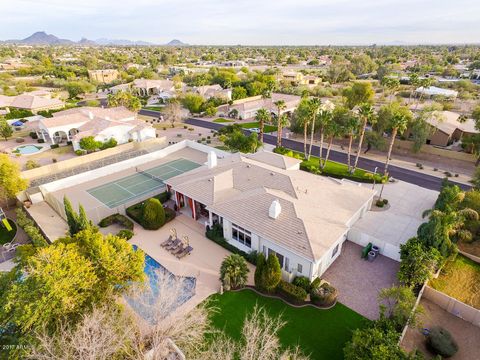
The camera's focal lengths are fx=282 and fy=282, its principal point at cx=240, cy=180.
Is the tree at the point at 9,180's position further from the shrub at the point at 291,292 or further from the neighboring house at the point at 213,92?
the neighboring house at the point at 213,92

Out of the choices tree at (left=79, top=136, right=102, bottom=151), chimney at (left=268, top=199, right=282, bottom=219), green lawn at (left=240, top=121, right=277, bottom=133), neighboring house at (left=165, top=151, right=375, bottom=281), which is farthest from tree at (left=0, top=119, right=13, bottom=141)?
chimney at (left=268, top=199, right=282, bottom=219)

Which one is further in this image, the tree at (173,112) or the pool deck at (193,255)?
the tree at (173,112)

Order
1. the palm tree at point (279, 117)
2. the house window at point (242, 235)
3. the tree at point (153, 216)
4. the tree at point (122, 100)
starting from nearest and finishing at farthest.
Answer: the house window at point (242, 235)
the tree at point (153, 216)
the palm tree at point (279, 117)
the tree at point (122, 100)

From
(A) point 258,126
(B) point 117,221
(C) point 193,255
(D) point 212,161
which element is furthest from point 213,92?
(C) point 193,255

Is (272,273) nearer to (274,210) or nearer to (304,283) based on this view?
(304,283)

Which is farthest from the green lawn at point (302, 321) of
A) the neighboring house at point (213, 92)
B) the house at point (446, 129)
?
the neighboring house at point (213, 92)

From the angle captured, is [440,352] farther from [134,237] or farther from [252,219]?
[134,237]

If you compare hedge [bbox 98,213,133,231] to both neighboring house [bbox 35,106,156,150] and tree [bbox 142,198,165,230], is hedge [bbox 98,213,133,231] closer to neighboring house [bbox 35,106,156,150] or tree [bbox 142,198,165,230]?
tree [bbox 142,198,165,230]
